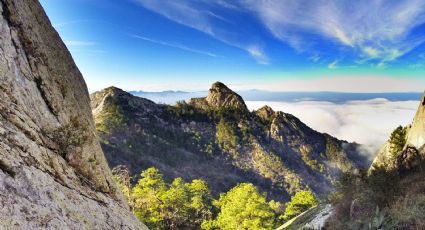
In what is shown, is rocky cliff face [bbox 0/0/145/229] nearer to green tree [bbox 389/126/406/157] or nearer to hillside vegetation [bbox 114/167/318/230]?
→ hillside vegetation [bbox 114/167/318/230]

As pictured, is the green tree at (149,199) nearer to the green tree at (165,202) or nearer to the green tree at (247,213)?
the green tree at (165,202)

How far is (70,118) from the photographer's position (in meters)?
18.0

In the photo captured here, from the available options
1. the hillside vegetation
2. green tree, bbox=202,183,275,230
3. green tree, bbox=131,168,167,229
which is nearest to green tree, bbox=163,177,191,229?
the hillside vegetation

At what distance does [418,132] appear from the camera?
106 ft

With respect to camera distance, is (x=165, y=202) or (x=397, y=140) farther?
(x=165, y=202)

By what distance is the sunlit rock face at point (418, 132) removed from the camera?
31.5 metres

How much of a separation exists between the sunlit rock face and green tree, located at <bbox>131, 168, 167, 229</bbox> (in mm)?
31086

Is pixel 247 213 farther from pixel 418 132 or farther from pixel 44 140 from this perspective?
pixel 44 140

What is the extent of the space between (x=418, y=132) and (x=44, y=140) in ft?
105

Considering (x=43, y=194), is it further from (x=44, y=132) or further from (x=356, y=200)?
(x=356, y=200)

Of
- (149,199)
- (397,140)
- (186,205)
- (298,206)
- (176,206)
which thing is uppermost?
(397,140)

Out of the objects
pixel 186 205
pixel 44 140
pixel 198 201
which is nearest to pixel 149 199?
pixel 186 205

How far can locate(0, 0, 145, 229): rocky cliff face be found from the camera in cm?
891

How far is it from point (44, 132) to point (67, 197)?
4070 mm
